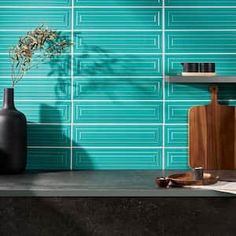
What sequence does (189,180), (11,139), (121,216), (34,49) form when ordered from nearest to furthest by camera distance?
(121,216), (189,180), (11,139), (34,49)

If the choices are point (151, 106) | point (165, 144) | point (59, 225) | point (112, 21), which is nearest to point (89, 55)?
point (112, 21)

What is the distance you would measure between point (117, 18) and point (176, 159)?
2.18ft

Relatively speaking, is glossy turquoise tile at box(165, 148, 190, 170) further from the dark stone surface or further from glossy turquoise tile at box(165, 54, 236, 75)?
the dark stone surface

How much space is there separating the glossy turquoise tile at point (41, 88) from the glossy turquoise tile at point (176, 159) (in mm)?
506

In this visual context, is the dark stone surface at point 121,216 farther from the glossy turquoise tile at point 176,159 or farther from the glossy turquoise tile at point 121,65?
the glossy turquoise tile at point 121,65

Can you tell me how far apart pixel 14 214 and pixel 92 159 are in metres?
0.67

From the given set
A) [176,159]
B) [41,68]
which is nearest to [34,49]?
[41,68]

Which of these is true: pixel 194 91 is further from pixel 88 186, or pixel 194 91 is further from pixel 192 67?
pixel 88 186

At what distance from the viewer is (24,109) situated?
8.00 ft

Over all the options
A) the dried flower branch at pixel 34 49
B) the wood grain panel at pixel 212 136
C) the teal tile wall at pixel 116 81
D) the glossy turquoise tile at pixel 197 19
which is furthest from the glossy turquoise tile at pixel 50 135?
the glossy turquoise tile at pixel 197 19

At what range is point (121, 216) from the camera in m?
1.82

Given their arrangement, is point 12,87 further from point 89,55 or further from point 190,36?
point 190,36

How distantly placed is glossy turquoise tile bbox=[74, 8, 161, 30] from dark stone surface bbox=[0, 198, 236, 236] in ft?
3.01

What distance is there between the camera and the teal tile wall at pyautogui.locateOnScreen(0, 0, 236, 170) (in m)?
2.44
